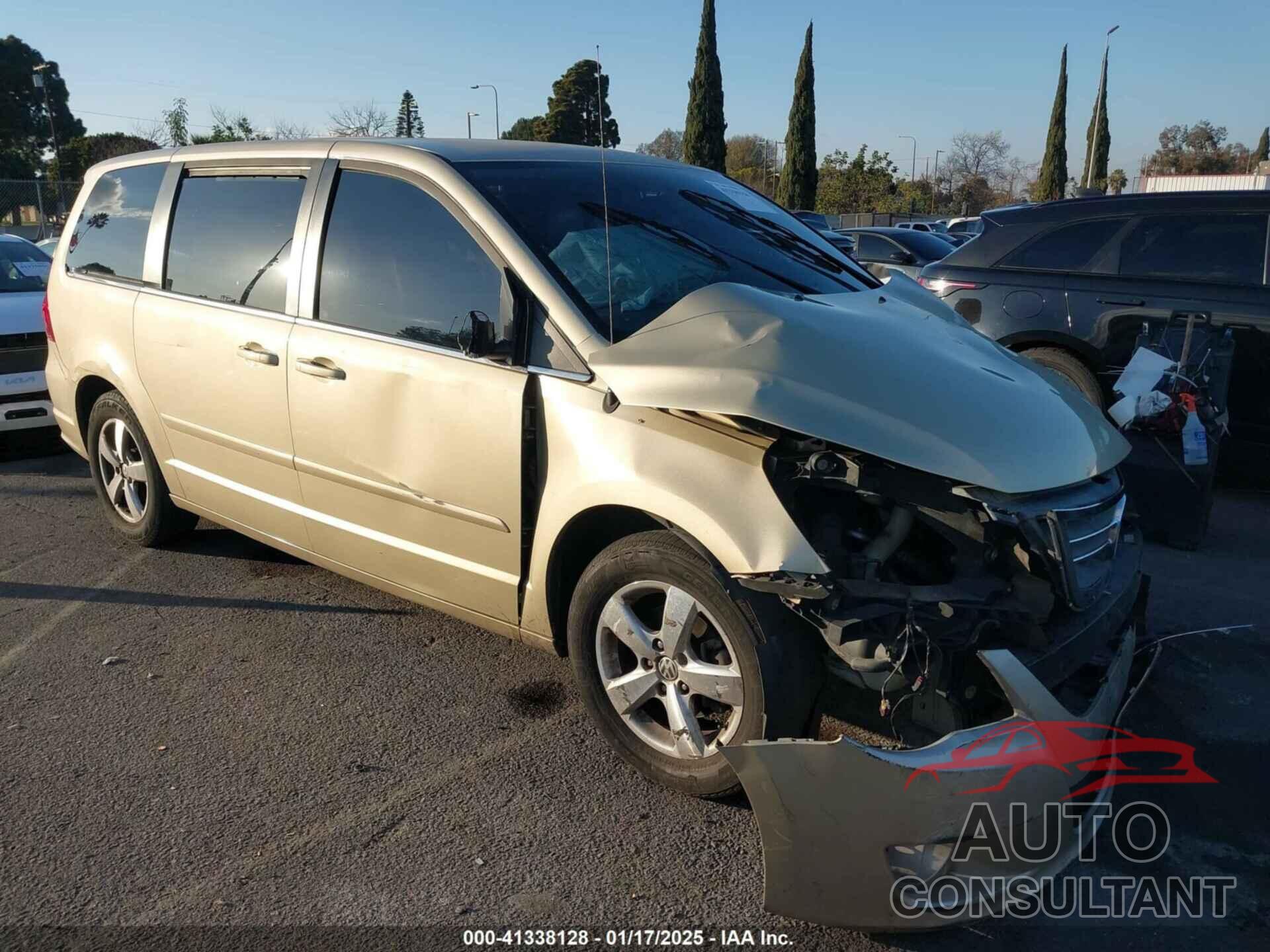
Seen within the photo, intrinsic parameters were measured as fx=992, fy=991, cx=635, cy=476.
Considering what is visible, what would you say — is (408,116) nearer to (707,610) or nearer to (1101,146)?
(707,610)

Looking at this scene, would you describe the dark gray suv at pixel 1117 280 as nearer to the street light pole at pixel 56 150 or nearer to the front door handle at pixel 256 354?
the front door handle at pixel 256 354

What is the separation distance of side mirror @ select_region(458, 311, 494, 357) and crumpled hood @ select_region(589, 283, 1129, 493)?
15.7 inches

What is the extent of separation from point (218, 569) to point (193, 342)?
125 centimetres

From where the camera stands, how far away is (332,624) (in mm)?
4340

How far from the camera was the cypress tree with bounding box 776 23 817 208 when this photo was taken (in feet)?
134

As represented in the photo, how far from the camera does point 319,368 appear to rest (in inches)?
149

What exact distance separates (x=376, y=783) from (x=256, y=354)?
1.86 m

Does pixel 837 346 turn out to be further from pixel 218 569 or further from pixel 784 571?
pixel 218 569

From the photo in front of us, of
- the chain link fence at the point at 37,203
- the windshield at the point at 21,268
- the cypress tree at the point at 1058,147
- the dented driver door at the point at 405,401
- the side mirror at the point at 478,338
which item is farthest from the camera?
the cypress tree at the point at 1058,147

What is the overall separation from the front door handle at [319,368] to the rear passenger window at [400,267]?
17 cm

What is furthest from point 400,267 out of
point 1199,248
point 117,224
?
point 1199,248

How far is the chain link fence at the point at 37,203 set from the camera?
953 inches

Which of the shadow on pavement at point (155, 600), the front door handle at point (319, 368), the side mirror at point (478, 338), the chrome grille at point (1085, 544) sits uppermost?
the side mirror at point (478, 338)

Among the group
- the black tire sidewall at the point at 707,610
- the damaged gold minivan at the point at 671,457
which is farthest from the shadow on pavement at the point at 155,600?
the black tire sidewall at the point at 707,610
